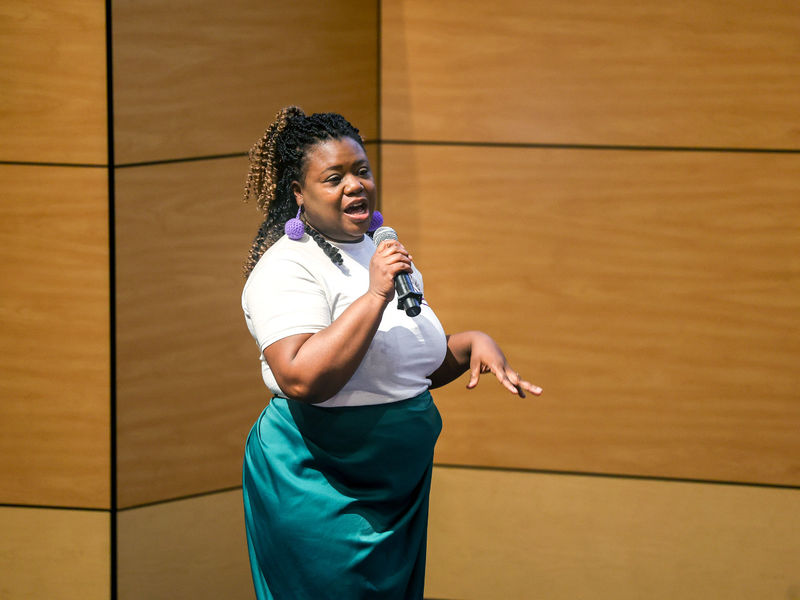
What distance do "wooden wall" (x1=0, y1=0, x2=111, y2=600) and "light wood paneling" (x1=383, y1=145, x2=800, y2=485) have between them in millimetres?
943

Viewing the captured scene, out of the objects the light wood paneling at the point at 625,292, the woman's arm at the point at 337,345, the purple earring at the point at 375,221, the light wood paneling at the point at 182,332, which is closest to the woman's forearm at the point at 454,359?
the purple earring at the point at 375,221

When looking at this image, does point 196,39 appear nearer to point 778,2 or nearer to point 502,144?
point 502,144

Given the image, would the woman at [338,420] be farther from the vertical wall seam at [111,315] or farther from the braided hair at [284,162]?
the vertical wall seam at [111,315]

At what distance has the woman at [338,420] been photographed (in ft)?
4.99

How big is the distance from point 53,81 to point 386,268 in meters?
1.33

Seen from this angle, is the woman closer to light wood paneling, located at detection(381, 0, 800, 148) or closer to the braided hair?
the braided hair

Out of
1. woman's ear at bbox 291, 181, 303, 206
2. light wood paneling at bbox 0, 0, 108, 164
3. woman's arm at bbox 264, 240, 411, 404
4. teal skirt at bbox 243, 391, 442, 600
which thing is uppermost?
light wood paneling at bbox 0, 0, 108, 164

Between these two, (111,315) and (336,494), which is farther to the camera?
(111,315)

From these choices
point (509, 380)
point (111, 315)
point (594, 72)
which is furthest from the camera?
point (594, 72)

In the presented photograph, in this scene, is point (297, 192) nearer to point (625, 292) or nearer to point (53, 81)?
point (53, 81)

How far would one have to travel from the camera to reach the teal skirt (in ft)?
5.08

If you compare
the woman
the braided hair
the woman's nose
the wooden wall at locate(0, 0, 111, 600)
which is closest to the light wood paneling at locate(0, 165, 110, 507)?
the wooden wall at locate(0, 0, 111, 600)

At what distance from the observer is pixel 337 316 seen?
1.52 meters

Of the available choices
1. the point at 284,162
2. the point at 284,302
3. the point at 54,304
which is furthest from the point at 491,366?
the point at 54,304
